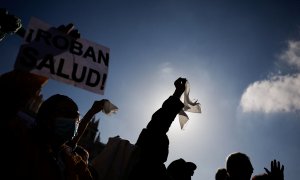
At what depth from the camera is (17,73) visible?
8.55 feet

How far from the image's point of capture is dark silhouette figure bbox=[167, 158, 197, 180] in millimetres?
4734

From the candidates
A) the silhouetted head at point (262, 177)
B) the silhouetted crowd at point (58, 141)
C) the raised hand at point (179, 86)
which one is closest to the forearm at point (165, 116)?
the silhouetted crowd at point (58, 141)

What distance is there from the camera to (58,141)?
8.91 ft

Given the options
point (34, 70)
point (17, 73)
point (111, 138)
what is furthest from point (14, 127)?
point (111, 138)

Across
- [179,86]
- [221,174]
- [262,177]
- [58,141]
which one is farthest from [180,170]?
[58,141]

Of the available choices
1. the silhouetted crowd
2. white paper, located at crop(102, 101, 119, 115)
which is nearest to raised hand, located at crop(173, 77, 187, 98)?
the silhouetted crowd

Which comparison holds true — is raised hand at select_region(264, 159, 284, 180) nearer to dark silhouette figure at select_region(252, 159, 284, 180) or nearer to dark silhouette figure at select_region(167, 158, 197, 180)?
dark silhouette figure at select_region(252, 159, 284, 180)

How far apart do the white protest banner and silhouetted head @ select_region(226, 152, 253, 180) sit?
8.03 ft

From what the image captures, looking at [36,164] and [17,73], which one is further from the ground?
[17,73]

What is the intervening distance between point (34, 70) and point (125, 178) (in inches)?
64.1

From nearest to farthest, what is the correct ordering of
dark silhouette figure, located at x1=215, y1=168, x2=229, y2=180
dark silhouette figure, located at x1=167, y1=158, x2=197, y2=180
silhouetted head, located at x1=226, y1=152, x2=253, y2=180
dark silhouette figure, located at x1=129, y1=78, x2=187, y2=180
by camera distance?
dark silhouette figure, located at x1=129, y1=78, x2=187, y2=180 < silhouetted head, located at x1=226, y1=152, x2=253, y2=180 < dark silhouette figure, located at x1=167, y1=158, x2=197, y2=180 < dark silhouette figure, located at x1=215, y1=168, x2=229, y2=180

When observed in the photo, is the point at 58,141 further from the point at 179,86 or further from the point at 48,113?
the point at 179,86

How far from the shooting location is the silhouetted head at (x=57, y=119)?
2.64m

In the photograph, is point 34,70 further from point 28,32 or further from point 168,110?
point 168,110
